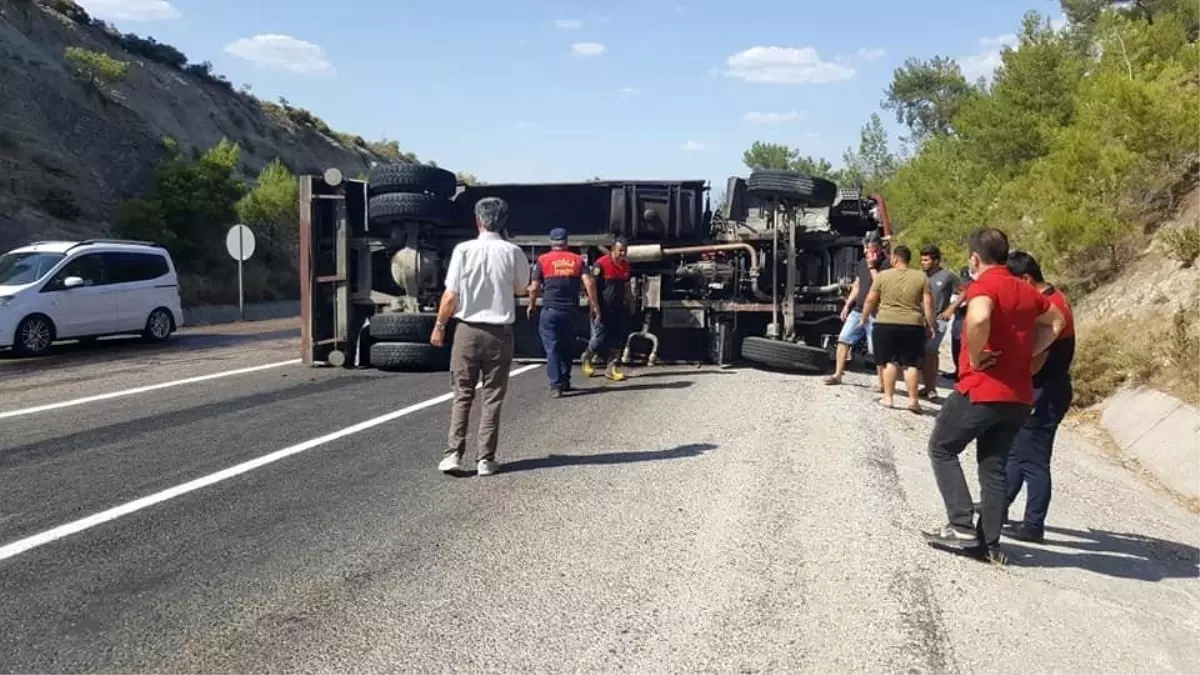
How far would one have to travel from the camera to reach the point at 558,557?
530cm

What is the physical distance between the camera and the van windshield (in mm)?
16936

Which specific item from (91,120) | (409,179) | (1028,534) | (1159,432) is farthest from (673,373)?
(91,120)

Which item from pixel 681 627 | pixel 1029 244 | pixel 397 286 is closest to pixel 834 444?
pixel 681 627

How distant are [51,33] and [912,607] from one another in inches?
1673

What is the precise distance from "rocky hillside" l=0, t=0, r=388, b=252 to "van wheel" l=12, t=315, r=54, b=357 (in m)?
10.0

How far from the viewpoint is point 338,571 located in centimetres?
504

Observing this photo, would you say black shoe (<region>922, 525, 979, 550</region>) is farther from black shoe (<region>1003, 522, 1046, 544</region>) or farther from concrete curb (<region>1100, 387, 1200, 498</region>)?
concrete curb (<region>1100, 387, 1200, 498</region>)

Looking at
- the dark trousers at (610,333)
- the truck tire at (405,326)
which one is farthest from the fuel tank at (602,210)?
the truck tire at (405,326)

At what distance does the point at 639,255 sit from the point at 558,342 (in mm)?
2886

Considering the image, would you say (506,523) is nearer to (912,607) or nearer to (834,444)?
(912,607)

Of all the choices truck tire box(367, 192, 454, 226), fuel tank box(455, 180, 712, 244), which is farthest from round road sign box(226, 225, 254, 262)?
truck tire box(367, 192, 454, 226)

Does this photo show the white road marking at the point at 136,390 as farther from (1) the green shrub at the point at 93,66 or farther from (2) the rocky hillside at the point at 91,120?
(1) the green shrub at the point at 93,66

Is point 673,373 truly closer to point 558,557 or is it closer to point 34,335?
point 558,557

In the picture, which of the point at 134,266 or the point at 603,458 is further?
the point at 134,266
